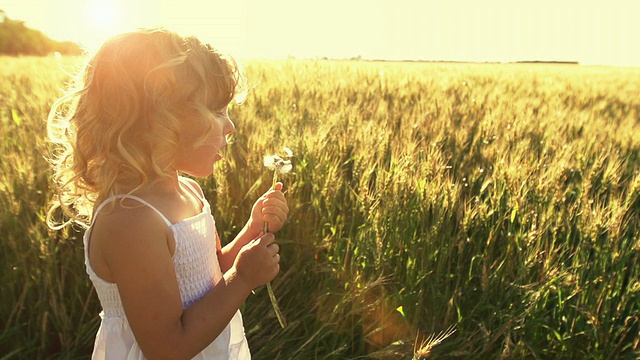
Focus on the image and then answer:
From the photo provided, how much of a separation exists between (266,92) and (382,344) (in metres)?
2.97

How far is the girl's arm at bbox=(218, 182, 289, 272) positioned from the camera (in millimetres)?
1198

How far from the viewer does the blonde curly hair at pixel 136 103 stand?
3.31 ft

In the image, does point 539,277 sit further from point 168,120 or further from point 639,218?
point 168,120

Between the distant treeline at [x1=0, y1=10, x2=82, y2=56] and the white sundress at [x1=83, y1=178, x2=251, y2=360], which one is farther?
the distant treeline at [x1=0, y1=10, x2=82, y2=56]

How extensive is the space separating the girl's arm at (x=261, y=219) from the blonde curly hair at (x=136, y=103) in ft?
0.76

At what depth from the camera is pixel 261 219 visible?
133 centimetres

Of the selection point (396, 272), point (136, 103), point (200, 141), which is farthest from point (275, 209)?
point (396, 272)

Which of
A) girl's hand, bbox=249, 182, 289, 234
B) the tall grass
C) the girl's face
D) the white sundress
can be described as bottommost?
the tall grass

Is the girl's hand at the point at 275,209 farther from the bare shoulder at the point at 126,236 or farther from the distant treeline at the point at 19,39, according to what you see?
the distant treeline at the point at 19,39

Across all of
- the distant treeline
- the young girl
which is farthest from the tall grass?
the distant treeline

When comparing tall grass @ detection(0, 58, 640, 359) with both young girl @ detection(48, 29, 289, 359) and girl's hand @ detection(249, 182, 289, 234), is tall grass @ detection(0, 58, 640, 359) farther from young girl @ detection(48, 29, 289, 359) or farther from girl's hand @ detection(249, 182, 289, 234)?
young girl @ detection(48, 29, 289, 359)

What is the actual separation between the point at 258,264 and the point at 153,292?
0.20 m

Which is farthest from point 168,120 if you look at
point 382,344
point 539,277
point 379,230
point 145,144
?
point 539,277

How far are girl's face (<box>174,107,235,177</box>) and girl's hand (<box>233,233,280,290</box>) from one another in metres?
0.18
